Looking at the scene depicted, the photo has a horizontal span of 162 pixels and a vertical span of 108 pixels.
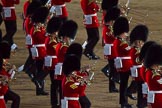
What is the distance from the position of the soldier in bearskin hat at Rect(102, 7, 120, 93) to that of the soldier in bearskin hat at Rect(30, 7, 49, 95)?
1.07 meters

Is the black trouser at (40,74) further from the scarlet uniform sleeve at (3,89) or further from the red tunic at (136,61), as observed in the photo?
the scarlet uniform sleeve at (3,89)

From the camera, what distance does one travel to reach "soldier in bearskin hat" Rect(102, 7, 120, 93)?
43.5ft

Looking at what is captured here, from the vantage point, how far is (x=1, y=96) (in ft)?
35.5

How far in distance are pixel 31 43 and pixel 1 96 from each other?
9.27ft

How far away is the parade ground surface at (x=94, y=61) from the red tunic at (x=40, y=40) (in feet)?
2.56

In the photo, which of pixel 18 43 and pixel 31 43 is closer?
pixel 31 43

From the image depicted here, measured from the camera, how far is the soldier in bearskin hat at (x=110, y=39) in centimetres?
1327

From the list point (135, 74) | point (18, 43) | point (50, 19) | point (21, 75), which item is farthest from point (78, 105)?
point (18, 43)

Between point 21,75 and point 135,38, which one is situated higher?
point 135,38

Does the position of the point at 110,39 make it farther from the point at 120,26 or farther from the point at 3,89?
the point at 3,89

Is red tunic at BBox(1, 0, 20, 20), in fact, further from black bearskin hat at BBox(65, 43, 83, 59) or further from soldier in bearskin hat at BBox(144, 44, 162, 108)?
soldier in bearskin hat at BBox(144, 44, 162, 108)

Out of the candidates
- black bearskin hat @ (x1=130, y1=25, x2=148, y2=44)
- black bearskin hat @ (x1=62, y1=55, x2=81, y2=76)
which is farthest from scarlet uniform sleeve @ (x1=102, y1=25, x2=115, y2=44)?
black bearskin hat @ (x1=62, y1=55, x2=81, y2=76)

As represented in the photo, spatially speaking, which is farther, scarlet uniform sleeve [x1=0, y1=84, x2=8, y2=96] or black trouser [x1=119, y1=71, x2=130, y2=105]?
black trouser [x1=119, y1=71, x2=130, y2=105]

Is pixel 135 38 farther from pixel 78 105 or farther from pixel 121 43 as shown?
pixel 78 105
